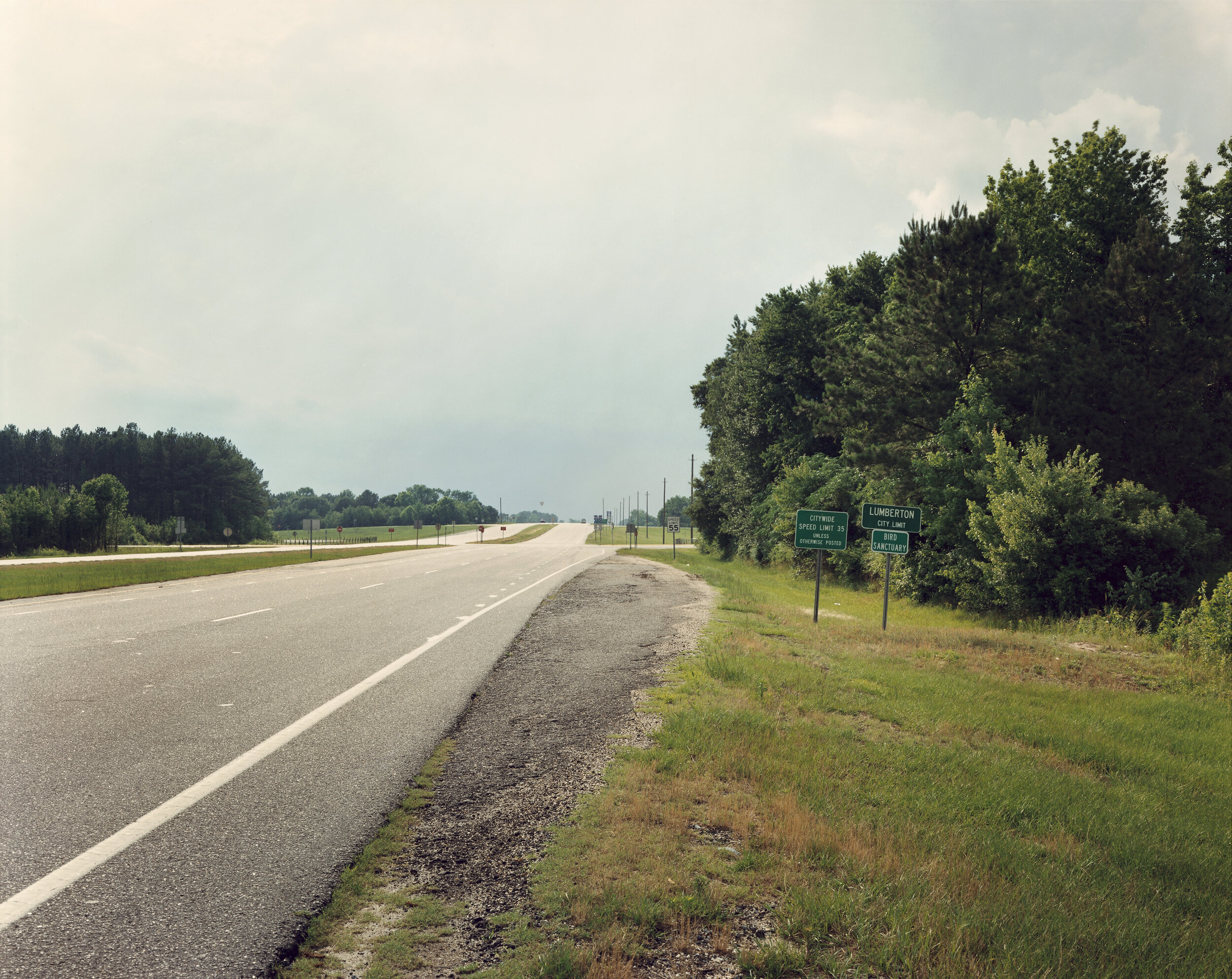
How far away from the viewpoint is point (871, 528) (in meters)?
17.1

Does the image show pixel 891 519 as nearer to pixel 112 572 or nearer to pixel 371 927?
pixel 371 927

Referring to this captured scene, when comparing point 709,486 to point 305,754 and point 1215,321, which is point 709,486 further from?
point 305,754

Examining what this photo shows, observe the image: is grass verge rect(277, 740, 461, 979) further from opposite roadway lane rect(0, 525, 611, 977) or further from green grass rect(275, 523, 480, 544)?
green grass rect(275, 523, 480, 544)

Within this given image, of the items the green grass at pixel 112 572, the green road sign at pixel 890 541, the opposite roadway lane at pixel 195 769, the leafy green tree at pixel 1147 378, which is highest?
the leafy green tree at pixel 1147 378

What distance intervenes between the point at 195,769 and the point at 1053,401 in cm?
2979

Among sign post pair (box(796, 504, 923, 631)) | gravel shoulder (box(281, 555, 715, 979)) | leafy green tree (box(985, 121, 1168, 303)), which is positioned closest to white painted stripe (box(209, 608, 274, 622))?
gravel shoulder (box(281, 555, 715, 979))

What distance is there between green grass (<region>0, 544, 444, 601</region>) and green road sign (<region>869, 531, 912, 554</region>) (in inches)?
871

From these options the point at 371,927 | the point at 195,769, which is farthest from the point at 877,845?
the point at 195,769

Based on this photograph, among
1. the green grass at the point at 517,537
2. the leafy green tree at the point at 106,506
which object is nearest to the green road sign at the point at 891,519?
the leafy green tree at the point at 106,506

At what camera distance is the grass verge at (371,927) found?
9.73 feet

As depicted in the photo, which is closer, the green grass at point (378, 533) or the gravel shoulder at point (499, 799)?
the gravel shoulder at point (499, 799)

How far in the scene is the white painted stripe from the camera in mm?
13789

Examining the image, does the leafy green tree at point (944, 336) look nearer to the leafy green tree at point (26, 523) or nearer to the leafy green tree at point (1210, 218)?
the leafy green tree at point (1210, 218)

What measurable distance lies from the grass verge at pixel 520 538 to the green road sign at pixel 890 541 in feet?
233
